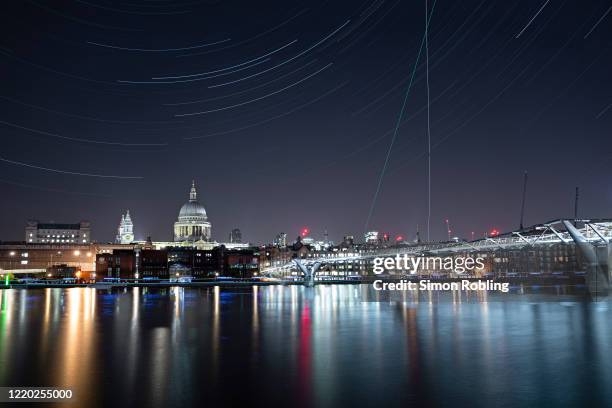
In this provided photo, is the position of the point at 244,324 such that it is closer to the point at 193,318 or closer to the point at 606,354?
the point at 193,318

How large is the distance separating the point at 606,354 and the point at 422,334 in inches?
405

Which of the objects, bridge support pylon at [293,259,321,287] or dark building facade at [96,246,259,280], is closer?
bridge support pylon at [293,259,321,287]

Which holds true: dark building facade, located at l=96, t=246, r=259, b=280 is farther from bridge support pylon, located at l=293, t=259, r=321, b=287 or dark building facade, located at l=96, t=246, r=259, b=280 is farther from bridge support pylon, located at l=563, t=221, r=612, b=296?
bridge support pylon, located at l=563, t=221, r=612, b=296

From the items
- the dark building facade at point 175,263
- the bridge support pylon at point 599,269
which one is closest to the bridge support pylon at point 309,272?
the dark building facade at point 175,263

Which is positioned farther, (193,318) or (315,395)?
(193,318)

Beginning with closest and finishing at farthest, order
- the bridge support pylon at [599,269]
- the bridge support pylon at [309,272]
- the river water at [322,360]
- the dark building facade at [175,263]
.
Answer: the river water at [322,360]
the bridge support pylon at [599,269]
the bridge support pylon at [309,272]
the dark building facade at [175,263]

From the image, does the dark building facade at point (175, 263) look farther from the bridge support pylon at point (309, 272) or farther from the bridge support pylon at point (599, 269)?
the bridge support pylon at point (599, 269)

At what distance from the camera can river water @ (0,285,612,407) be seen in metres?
18.9

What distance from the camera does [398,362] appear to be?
25.0m

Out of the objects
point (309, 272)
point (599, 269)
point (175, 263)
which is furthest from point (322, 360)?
point (175, 263)

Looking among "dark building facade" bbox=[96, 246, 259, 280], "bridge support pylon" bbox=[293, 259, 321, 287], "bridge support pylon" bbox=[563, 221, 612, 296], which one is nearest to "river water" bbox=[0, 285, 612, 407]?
"bridge support pylon" bbox=[563, 221, 612, 296]

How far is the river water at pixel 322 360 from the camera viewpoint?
61.9 feet

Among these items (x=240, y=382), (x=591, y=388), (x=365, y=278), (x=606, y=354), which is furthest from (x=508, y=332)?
(x=365, y=278)

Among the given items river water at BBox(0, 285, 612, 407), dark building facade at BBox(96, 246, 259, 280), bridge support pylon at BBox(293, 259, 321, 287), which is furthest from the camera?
dark building facade at BBox(96, 246, 259, 280)
